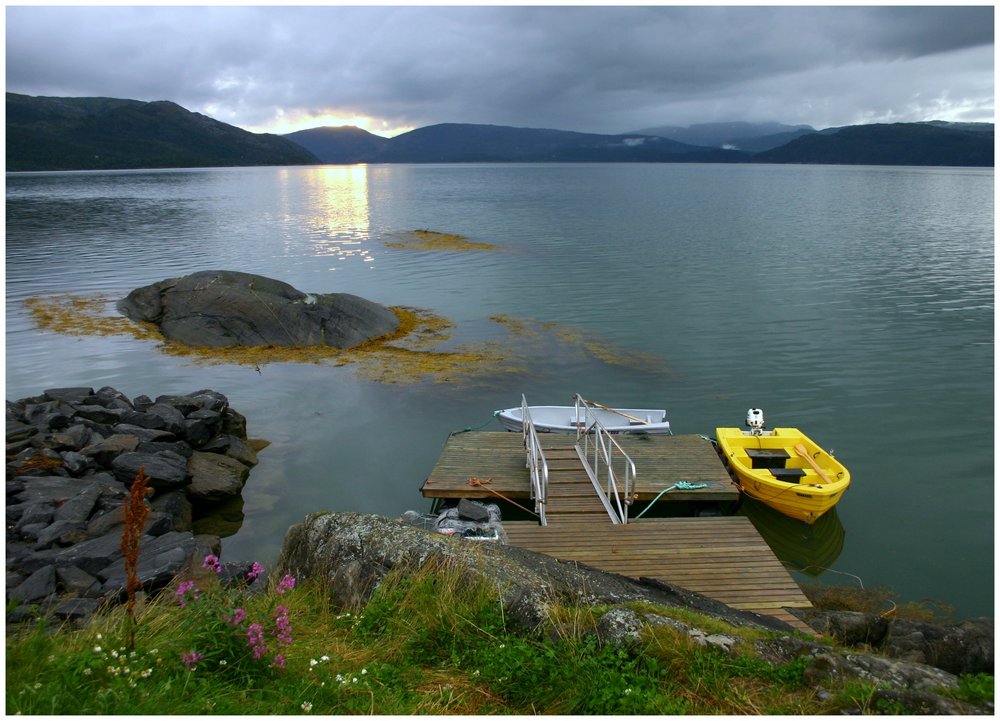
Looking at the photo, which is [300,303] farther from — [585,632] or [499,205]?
[499,205]

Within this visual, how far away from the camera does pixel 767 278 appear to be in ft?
127

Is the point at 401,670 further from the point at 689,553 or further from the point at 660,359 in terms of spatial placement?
the point at 660,359

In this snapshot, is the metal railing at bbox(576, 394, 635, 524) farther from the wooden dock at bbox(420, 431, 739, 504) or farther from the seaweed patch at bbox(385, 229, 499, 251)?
the seaweed patch at bbox(385, 229, 499, 251)

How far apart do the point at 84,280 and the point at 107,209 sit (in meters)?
55.4

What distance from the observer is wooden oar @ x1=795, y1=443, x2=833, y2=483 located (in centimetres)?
1415

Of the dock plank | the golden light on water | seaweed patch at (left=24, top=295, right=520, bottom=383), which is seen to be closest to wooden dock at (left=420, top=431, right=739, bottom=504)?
the dock plank

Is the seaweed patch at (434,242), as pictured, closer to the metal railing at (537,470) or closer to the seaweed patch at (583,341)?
the seaweed patch at (583,341)

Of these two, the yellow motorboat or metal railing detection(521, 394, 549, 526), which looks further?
the yellow motorboat

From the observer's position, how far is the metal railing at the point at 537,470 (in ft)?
42.1

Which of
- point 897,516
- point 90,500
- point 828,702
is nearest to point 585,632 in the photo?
point 828,702

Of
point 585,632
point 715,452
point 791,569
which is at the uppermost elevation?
point 585,632

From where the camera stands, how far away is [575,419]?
60.7ft

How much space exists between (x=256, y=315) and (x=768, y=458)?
20.6m

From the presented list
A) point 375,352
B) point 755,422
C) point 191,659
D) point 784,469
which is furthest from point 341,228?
point 191,659
